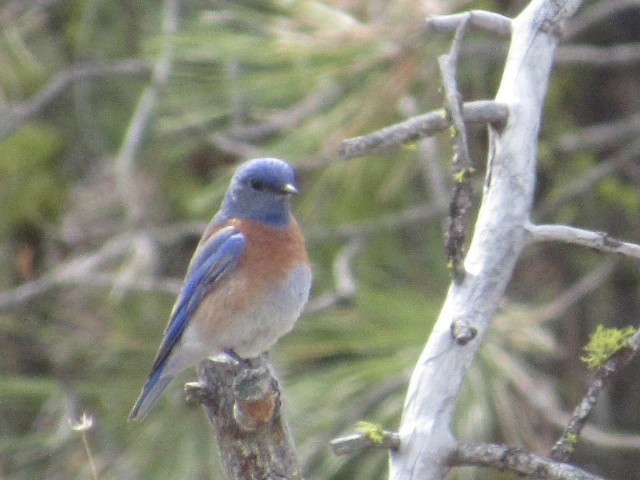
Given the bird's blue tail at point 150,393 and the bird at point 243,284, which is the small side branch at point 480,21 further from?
the bird's blue tail at point 150,393

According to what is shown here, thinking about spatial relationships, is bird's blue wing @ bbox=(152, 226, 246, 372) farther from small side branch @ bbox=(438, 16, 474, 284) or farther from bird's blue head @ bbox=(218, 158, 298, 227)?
small side branch @ bbox=(438, 16, 474, 284)

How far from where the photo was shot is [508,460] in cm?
228

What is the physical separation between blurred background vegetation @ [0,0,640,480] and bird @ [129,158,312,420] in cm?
47

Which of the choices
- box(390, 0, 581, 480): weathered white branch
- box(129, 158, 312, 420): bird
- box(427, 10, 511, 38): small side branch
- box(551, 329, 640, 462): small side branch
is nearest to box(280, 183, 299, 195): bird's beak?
box(129, 158, 312, 420): bird

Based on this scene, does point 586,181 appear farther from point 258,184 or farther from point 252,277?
point 252,277

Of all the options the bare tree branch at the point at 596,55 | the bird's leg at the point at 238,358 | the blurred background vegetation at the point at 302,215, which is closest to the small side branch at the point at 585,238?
the bird's leg at the point at 238,358

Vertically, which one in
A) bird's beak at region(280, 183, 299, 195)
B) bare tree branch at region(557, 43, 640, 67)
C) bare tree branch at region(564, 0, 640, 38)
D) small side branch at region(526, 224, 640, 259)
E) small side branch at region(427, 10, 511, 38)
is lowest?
small side branch at region(526, 224, 640, 259)

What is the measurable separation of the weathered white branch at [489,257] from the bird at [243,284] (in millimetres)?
1454

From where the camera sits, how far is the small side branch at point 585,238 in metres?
2.35

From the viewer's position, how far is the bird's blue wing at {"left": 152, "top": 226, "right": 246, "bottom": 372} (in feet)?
13.0

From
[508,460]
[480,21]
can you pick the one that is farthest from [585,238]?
[480,21]

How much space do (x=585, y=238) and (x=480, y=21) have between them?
22.8 inches

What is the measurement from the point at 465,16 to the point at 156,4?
3948mm

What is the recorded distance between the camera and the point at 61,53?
23.5ft
